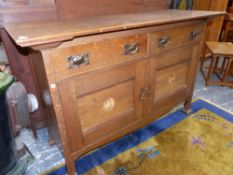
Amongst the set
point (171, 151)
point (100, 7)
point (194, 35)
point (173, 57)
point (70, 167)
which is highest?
point (100, 7)

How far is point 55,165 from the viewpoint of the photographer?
1340mm

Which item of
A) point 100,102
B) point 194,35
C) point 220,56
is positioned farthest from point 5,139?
point 220,56

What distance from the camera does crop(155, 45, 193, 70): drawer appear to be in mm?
1298

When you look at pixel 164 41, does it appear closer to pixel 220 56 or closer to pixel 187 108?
pixel 187 108

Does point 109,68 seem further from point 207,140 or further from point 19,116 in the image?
point 207,140

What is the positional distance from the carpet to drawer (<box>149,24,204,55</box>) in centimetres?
74

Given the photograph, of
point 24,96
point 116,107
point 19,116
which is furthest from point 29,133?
point 116,107

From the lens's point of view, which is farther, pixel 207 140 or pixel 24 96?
pixel 207 140

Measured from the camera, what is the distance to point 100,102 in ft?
3.71

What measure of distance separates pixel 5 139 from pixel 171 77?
1.22 metres

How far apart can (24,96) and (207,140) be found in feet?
4.74

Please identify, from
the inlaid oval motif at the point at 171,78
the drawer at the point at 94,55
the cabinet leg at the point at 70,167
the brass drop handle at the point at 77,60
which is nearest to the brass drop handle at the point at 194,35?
the inlaid oval motif at the point at 171,78

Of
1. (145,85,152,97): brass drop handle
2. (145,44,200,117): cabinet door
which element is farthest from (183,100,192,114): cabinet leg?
(145,85,152,97): brass drop handle

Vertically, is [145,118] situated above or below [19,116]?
below
